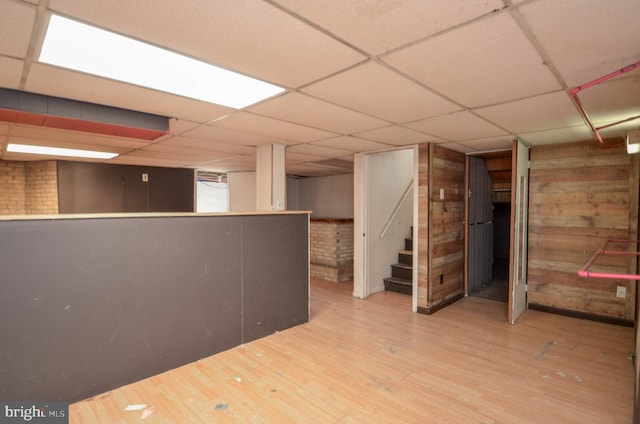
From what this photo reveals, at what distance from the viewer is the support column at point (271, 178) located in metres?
4.33

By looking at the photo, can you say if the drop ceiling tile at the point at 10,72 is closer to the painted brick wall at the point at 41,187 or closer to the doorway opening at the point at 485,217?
the painted brick wall at the point at 41,187

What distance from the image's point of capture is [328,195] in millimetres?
8531

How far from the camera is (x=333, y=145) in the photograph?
4.43 meters

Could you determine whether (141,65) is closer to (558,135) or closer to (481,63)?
(481,63)

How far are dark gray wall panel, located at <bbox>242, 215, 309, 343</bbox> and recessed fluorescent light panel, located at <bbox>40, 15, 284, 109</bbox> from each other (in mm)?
1397

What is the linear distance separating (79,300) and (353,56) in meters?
2.52

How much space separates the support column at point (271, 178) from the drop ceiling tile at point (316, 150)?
1.03ft

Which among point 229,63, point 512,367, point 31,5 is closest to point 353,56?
point 229,63

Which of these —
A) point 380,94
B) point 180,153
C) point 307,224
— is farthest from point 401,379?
point 180,153

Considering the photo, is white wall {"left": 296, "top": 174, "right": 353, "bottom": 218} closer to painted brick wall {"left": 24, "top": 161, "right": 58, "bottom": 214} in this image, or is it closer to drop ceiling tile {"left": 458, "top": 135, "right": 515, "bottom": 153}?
drop ceiling tile {"left": 458, "top": 135, "right": 515, "bottom": 153}

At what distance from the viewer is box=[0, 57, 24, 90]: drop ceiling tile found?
1.85m

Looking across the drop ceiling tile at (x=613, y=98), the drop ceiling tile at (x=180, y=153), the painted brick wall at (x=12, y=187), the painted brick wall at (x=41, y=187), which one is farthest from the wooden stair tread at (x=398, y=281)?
the painted brick wall at (x=12, y=187)

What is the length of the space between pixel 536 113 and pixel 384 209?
115 inches

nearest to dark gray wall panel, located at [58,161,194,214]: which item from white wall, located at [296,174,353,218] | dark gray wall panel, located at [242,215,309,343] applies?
white wall, located at [296,174,353,218]
